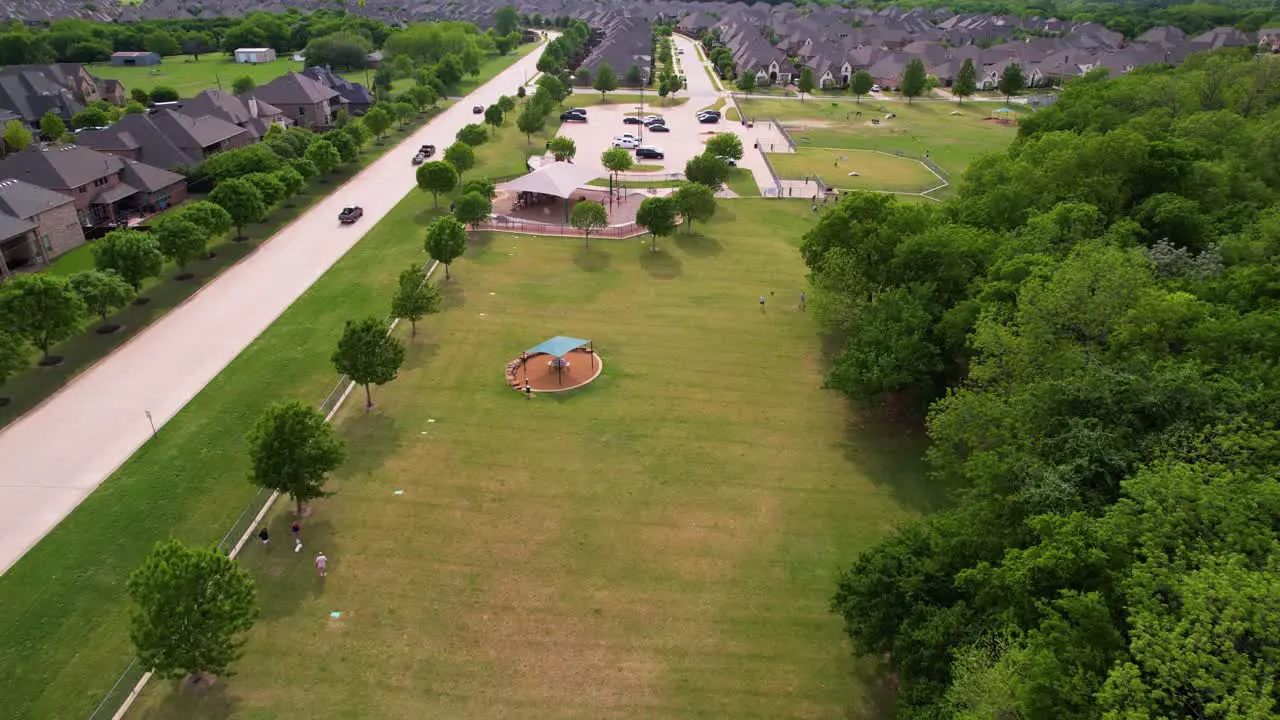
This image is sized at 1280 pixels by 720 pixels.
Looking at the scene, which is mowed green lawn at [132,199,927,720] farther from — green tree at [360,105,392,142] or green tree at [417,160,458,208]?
green tree at [360,105,392,142]

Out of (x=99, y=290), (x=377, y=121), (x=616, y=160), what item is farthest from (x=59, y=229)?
(x=616, y=160)

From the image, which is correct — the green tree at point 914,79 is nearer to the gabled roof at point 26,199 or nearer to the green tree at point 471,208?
the green tree at point 471,208

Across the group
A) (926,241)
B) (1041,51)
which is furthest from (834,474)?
(1041,51)

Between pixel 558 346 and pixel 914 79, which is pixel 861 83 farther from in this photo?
pixel 558 346

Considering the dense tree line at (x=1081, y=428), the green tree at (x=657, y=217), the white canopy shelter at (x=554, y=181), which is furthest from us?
the white canopy shelter at (x=554, y=181)

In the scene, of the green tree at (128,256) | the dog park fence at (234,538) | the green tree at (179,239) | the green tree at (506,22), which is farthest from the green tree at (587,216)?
the green tree at (506,22)
